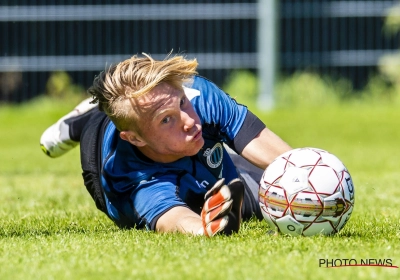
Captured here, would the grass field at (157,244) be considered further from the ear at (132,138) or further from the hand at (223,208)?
the ear at (132,138)

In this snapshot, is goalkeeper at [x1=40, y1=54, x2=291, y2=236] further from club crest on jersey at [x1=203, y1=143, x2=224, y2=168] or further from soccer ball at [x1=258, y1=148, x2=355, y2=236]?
soccer ball at [x1=258, y1=148, x2=355, y2=236]

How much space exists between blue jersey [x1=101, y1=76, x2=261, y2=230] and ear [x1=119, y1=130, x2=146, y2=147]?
0.17m

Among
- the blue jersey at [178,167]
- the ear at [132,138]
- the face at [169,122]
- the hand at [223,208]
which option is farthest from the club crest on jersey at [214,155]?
the hand at [223,208]

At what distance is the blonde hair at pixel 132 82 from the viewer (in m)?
4.87

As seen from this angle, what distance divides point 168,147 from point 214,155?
50cm

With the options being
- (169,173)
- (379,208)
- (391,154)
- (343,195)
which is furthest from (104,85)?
(391,154)

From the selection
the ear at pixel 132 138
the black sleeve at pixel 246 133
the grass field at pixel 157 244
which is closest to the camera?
the grass field at pixel 157 244

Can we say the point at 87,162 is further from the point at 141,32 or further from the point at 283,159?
the point at 141,32

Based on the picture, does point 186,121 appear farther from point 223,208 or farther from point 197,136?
point 223,208

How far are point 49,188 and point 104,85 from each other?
12.7ft

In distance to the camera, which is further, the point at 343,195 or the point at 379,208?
the point at 379,208

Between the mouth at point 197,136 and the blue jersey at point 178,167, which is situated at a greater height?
the mouth at point 197,136

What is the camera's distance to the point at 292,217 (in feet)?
15.4

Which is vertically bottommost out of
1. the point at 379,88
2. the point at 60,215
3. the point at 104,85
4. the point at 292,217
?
the point at 379,88
